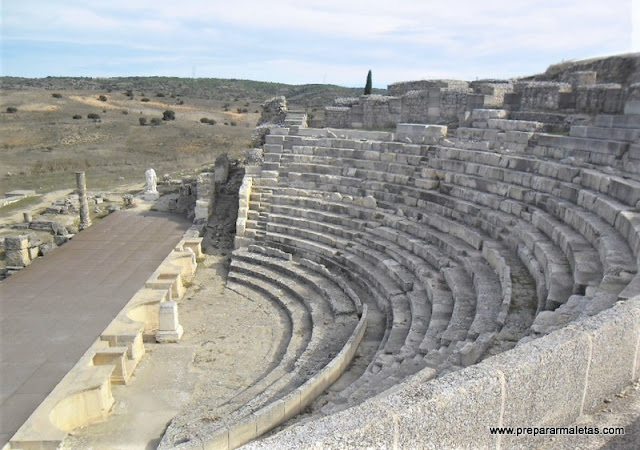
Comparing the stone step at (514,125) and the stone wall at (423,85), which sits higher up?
the stone wall at (423,85)

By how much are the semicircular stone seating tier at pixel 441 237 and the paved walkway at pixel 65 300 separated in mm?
2782

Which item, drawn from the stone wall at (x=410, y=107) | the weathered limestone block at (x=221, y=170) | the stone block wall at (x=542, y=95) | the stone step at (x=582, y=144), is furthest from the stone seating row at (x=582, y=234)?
the weathered limestone block at (x=221, y=170)

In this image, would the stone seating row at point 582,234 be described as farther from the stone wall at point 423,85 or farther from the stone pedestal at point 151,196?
the stone pedestal at point 151,196

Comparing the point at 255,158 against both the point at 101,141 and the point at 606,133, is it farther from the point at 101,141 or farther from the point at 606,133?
the point at 101,141

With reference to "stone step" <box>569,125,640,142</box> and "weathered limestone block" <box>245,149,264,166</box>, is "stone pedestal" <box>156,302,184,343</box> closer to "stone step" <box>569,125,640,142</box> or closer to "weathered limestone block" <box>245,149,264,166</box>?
"weathered limestone block" <box>245,149,264,166</box>

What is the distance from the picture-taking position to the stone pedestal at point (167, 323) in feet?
33.4

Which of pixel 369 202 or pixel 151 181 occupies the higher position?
pixel 369 202

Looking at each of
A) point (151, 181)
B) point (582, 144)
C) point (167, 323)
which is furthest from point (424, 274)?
point (151, 181)

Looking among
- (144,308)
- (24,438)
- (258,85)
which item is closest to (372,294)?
(144,308)

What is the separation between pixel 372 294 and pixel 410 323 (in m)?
1.98

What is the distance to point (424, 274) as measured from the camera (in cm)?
1002

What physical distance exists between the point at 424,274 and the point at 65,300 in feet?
24.8

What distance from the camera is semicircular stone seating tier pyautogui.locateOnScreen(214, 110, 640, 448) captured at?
677 centimetres

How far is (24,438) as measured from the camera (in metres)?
6.49
